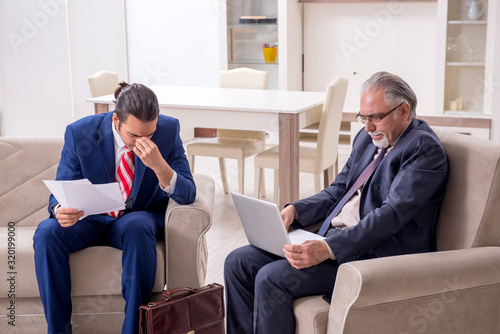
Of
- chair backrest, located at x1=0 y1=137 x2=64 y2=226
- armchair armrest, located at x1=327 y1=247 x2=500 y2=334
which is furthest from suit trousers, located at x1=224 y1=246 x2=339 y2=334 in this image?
chair backrest, located at x1=0 y1=137 x2=64 y2=226

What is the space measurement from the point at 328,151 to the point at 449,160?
181cm

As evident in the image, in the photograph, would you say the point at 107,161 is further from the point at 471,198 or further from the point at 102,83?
the point at 102,83

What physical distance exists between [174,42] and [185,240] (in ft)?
13.8

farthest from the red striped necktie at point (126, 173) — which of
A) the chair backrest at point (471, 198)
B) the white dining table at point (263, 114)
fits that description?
the white dining table at point (263, 114)

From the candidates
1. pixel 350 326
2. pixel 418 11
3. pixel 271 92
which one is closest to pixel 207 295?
pixel 350 326

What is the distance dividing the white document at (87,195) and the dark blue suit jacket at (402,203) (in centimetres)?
75

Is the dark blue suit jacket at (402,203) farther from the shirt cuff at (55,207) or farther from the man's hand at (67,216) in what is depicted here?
the shirt cuff at (55,207)

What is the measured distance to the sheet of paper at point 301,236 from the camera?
226 cm

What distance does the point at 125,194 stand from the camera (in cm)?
255

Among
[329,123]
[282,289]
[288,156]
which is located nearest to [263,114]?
[288,156]

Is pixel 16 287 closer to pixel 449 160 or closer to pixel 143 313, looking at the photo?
pixel 143 313

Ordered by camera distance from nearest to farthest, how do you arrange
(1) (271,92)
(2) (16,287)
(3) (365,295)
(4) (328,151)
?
(3) (365,295) < (2) (16,287) < (4) (328,151) < (1) (271,92)

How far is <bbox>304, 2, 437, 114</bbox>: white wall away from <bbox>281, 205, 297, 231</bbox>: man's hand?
10.3ft

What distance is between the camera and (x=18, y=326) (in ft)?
8.11
